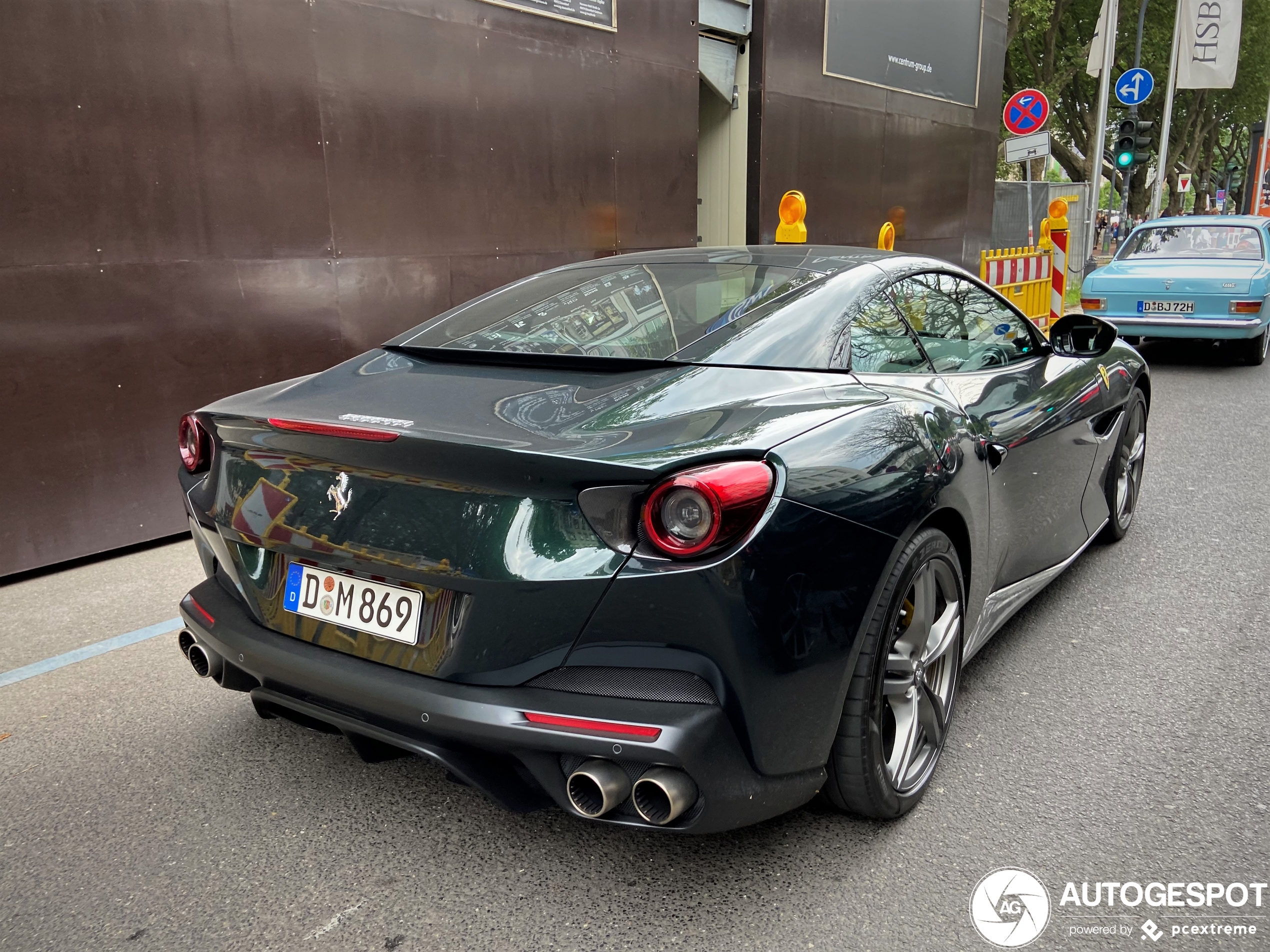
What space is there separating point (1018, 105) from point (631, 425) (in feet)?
40.6

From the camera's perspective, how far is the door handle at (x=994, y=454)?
2822mm

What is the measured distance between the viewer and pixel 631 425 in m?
2.11

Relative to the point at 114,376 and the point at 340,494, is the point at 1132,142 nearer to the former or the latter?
the point at 114,376

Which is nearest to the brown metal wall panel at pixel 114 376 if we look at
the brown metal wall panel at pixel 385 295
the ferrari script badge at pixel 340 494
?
the brown metal wall panel at pixel 385 295

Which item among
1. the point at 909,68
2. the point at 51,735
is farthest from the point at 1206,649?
the point at 909,68

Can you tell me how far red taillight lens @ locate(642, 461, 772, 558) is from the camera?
1.90 meters

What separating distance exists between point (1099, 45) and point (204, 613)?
18.9 meters

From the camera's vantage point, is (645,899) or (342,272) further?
(342,272)

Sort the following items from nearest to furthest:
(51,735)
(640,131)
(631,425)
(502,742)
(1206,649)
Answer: (502,742), (631,425), (51,735), (1206,649), (640,131)

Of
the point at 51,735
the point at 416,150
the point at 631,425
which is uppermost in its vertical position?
the point at 416,150

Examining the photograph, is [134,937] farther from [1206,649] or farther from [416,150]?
[416,150]

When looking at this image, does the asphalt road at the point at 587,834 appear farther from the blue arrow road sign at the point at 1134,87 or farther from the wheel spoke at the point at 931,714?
the blue arrow road sign at the point at 1134,87

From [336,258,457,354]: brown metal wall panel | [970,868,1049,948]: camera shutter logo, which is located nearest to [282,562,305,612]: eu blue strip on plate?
[970,868,1049,948]: camera shutter logo

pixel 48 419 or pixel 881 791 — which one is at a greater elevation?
pixel 48 419
